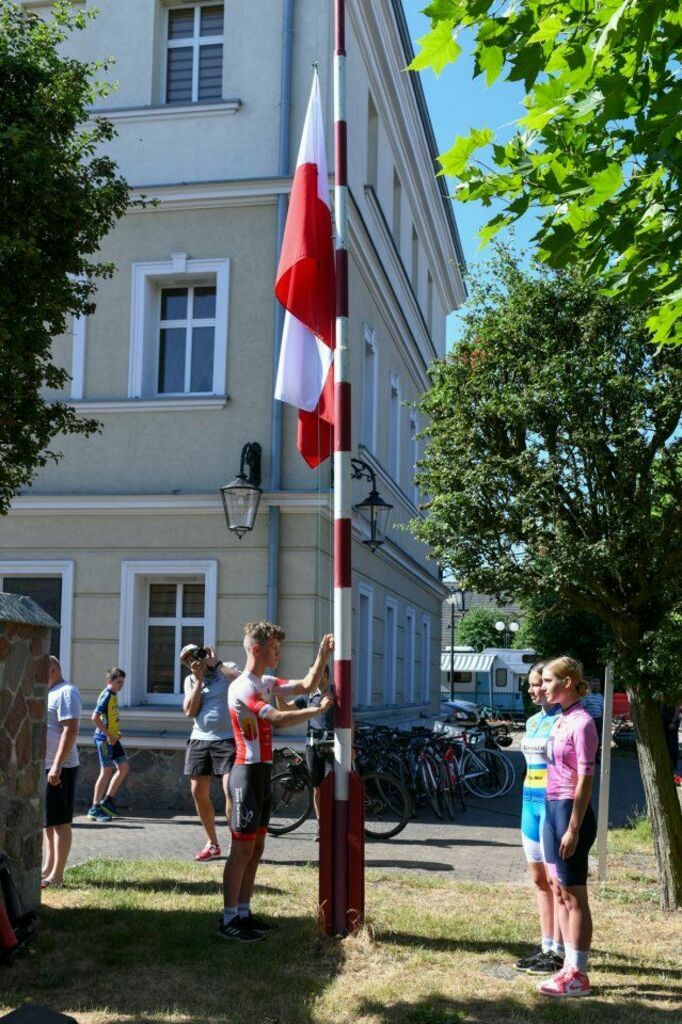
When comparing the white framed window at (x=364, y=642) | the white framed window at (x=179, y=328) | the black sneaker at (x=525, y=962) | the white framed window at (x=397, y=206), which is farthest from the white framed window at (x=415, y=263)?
the black sneaker at (x=525, y=962)

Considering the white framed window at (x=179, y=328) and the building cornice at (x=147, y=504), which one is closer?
the building cornice at (x=147, y=504)

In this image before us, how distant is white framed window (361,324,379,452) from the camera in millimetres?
18422

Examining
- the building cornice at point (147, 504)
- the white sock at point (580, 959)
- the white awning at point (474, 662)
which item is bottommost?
the white sock at point (580, 959)

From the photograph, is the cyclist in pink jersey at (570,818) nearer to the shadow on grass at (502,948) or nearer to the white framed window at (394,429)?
the shadow on grass at (502,948)

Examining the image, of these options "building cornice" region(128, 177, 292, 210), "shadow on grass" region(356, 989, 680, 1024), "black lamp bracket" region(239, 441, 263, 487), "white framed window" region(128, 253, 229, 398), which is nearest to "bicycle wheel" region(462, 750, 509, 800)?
"black lamp bracket" region(239, 441, 263, 487)

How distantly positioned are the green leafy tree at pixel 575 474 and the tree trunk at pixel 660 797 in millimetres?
11

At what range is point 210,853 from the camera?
33.1ft

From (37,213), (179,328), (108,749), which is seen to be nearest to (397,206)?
(179,328)

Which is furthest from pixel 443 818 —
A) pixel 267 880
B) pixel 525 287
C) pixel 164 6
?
pixel 164 6

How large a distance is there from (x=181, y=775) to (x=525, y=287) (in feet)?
26.3

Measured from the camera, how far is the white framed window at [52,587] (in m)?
15.0

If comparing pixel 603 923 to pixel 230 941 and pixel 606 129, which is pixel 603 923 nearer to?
pixel 230 941

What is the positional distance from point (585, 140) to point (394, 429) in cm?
1598

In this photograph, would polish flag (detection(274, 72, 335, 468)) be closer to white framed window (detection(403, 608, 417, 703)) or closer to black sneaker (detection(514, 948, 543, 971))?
black sneaker (detection(514, 948, 543, 971))
